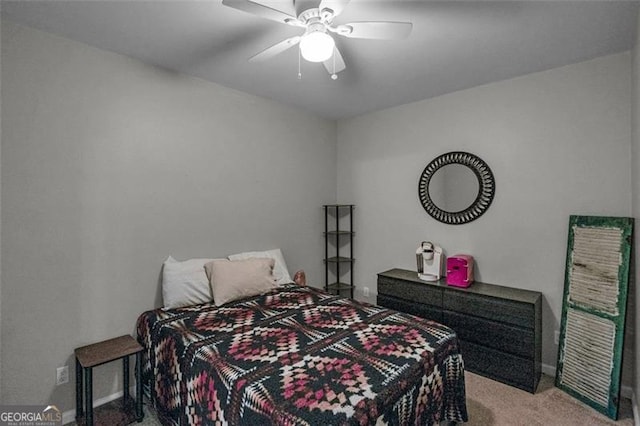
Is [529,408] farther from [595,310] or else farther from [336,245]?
[336,245]

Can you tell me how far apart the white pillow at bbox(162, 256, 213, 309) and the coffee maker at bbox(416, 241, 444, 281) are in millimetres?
2139

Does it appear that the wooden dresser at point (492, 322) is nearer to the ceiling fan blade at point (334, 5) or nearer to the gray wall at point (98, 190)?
→ the gray wall at point (98, 190)

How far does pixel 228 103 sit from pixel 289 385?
2.65m

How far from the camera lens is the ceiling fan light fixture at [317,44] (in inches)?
65.6

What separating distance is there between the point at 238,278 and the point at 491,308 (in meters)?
2.19

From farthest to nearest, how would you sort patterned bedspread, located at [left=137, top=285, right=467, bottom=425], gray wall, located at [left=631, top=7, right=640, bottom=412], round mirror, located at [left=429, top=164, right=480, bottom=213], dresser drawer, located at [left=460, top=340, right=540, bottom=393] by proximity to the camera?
round mirror, located at [left=429, top=164, right=480, bottom=213], dresser drawer, located at [left=460, top=340, right=540, bottom=393], gray wall, located at [left=631, top=7, right=640, bottom=412], patterned bedspread, located at [left=137, top=285, right=467, bottom=425]

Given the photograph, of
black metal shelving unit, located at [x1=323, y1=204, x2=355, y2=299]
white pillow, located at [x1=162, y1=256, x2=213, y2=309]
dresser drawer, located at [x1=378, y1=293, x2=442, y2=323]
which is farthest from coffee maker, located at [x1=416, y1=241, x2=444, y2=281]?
white pillow, located at [x1=162, y1=256, x2=213, y2=309]

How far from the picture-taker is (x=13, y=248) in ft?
6.57

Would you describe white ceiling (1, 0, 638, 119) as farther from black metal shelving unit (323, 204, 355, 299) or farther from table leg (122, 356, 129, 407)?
table leg (122, 356, 129, 407)

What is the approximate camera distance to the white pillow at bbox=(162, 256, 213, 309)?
8.41 ft

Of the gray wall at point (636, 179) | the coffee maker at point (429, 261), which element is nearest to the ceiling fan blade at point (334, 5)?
the gray wall at point (636, 179)

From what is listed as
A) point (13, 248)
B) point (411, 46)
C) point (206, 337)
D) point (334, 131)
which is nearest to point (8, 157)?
point (13, 248)

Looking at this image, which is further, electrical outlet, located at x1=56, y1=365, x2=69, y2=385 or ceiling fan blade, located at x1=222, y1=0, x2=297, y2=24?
electrical outlet, located at x1=56, y1=365, x2=69, y2=385

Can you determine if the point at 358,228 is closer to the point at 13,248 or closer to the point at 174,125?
the point at 174,125
